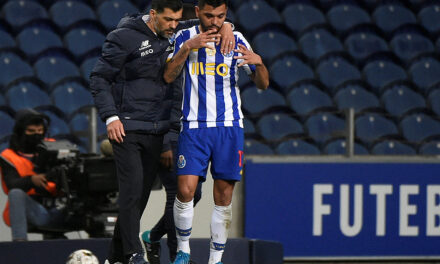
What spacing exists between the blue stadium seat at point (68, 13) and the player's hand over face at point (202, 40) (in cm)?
546

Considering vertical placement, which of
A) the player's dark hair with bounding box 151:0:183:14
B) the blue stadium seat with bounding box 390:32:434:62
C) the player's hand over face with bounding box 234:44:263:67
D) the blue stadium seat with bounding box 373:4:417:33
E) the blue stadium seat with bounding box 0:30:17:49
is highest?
the blue stadium seat with bounding box 373:4:417:33

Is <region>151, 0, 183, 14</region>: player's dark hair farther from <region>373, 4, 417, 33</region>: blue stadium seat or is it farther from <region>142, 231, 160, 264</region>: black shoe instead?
<region>373, 4, 417, 33</region>: blue stadium seat

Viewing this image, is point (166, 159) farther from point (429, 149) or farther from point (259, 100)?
point (259, 100)

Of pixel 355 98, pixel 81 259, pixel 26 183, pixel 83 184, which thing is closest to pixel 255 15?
pixel 355 98

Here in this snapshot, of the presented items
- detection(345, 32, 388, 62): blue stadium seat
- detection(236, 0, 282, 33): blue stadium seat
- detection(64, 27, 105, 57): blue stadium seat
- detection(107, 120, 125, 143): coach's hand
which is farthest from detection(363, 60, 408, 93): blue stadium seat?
detection(107, 120, 125, 143): coach's hand

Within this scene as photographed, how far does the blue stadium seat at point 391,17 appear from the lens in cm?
1023

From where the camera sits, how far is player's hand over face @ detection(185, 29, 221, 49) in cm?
400

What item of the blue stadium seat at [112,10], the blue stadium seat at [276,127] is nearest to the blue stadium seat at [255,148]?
the blue stadium seat at [276,127]

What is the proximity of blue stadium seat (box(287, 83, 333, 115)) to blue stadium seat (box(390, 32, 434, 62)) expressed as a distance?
147 cm

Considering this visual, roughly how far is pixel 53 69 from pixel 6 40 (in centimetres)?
62

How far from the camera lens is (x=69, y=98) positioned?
8.57 metres

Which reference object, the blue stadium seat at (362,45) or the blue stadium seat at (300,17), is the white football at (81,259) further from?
the blue stadium seat at (362,45)

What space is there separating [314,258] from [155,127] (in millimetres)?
3054

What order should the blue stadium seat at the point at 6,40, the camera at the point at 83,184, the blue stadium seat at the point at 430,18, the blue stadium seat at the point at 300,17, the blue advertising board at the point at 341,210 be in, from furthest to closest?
the blue stadium seat at the point at 430,18 → the blue stadium seat at the point at 300,17 → the blue stadium seat at the point at 6,40 → the blue advertising board at the point at 341,210 → the camera at the point at 83,184
